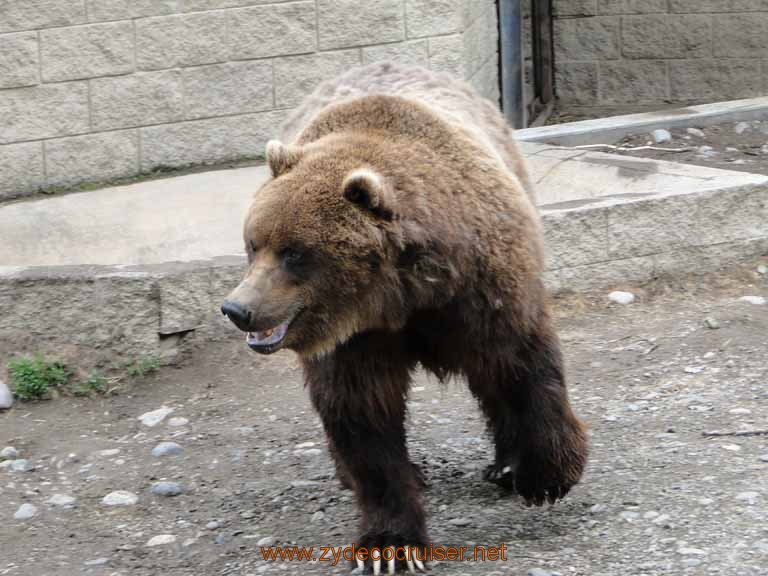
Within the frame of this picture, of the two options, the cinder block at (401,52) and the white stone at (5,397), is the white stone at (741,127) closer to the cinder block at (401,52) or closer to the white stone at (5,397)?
the cinder block at (401,52)

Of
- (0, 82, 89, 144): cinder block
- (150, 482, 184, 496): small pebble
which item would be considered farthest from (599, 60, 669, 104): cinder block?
(150, 482, 184, 496): small pebble

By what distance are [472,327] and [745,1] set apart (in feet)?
25.4

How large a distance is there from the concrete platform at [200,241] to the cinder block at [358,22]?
1.13 metres

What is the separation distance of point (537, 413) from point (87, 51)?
5.00m

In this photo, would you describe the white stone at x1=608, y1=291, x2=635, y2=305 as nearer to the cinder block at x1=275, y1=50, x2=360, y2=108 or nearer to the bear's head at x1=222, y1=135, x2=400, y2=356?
the cinder block at x1=275, y1=50, x2=360, y2=108

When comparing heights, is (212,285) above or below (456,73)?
below

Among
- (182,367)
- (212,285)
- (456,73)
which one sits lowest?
(182,367)

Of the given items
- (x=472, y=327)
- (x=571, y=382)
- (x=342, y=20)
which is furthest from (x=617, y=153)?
(x=472, y=327)

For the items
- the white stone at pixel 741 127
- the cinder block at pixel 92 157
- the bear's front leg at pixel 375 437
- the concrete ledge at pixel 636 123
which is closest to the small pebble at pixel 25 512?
the bear's front leg at pixel 375 437

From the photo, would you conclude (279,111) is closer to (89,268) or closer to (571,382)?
(89,268)

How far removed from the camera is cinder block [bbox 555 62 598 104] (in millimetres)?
11156

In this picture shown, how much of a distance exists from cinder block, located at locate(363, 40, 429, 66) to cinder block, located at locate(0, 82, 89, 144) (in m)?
2.01

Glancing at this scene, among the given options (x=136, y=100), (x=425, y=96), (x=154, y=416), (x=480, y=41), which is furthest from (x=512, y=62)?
(x=425, y=96)

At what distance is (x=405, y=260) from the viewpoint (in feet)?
12.7
